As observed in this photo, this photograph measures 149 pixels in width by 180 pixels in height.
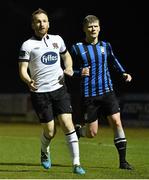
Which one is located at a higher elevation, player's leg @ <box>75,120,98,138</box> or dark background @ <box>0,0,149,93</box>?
player's leg @ <box>75,120,98,138</box>

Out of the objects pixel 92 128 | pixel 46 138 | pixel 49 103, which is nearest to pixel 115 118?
pixel 92 128

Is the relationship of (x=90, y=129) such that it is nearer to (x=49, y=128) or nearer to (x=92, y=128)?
(x=92, y=128)

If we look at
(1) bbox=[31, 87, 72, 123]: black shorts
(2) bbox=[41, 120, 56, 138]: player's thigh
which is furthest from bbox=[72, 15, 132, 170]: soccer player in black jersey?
(2) bbox=[41, 120, 56, 138]: player's thigh

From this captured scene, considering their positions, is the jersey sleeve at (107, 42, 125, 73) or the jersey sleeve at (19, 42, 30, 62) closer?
the jersey sleeve at (19, 42, 30, 62)

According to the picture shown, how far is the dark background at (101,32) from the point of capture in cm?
2861

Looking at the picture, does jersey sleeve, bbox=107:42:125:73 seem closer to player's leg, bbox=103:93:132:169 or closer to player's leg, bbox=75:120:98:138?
player's leg, bbox=103:93:132:169

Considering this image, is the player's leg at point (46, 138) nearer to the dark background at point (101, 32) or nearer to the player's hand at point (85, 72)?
the player's hand at point (85, 72)

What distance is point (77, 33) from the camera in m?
29.6

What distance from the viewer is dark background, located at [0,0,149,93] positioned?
93.9ft

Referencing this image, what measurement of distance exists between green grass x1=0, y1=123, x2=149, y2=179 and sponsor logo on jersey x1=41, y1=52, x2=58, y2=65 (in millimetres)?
1486

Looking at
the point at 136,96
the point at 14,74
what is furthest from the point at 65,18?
the point at 136,96

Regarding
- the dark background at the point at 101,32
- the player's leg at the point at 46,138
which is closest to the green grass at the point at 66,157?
the player's leg at the point at 46,138

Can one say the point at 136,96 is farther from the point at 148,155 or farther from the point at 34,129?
the point at 148,155

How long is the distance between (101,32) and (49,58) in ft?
65.6
